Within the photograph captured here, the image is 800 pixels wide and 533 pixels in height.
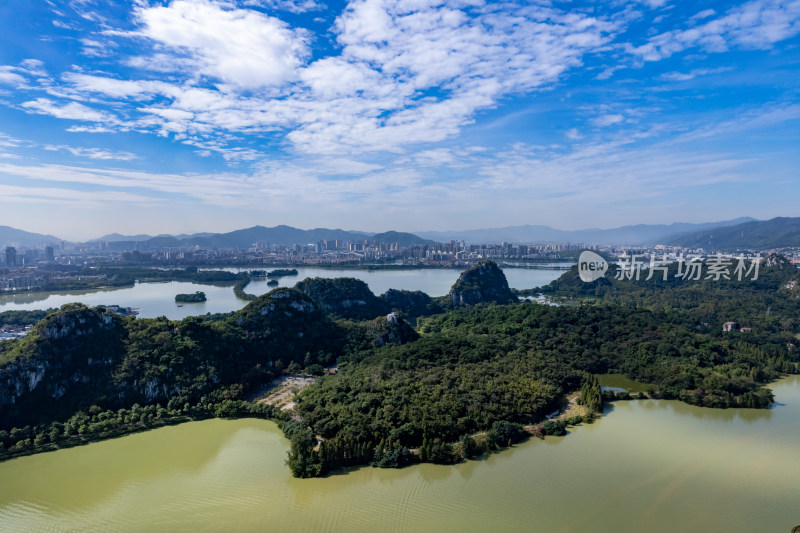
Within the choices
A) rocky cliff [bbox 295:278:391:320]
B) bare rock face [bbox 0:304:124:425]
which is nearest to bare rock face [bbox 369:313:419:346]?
rocky cliff [bbox 295:278:391:320]

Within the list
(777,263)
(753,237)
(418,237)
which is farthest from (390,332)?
(418,237)

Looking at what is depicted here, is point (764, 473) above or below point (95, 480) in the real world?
below

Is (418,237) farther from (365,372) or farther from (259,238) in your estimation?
(365,372)

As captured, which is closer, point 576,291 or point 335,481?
point 335,481

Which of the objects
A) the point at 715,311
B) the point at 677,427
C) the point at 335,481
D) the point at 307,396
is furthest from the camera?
the point at 715,311

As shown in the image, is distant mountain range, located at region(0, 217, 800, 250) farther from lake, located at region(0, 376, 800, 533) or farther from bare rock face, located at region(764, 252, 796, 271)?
lake, located at region(0, 376, 800, 533)

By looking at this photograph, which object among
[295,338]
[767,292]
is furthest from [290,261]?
[767,292]

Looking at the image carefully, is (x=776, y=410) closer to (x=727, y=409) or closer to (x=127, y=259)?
(x=727, y=409)

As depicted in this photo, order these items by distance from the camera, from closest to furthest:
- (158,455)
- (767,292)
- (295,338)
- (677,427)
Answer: (158,455) < (677,427) < (295,338) < (767,292)
